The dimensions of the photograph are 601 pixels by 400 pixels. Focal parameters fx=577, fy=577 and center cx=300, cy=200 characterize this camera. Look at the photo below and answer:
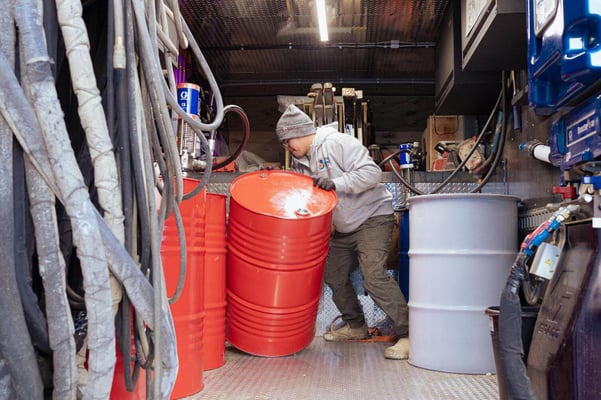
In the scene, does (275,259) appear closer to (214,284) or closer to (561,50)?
(214,284)

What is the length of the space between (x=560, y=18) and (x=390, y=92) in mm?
6878

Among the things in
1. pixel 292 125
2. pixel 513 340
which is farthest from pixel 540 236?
pixel 292 125

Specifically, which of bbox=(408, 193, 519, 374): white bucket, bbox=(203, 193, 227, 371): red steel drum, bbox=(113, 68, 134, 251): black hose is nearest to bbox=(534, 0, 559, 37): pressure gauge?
bbox=(408, 193, 519, 374): white bucket

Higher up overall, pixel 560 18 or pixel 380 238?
pixel 560 18

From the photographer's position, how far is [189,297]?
7.84 ft

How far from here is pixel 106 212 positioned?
1093mm

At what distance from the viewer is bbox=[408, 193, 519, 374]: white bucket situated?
2904mm

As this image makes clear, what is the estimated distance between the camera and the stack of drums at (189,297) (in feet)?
7.25

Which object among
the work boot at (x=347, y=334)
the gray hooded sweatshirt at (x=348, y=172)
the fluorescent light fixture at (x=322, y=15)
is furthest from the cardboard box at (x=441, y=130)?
the work boot at (x=347, y=334)

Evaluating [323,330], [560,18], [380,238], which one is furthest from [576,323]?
[323,330]

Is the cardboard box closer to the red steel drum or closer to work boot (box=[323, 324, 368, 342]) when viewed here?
work boot (box=[323, 324, 368, 342])

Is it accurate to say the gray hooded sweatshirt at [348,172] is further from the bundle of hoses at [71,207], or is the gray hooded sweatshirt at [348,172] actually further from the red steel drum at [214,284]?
the bundle of hoses at [71,207]

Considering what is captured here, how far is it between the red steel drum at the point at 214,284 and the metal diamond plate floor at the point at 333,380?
0.33ft

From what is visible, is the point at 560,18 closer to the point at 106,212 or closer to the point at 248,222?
the point at 106,212
